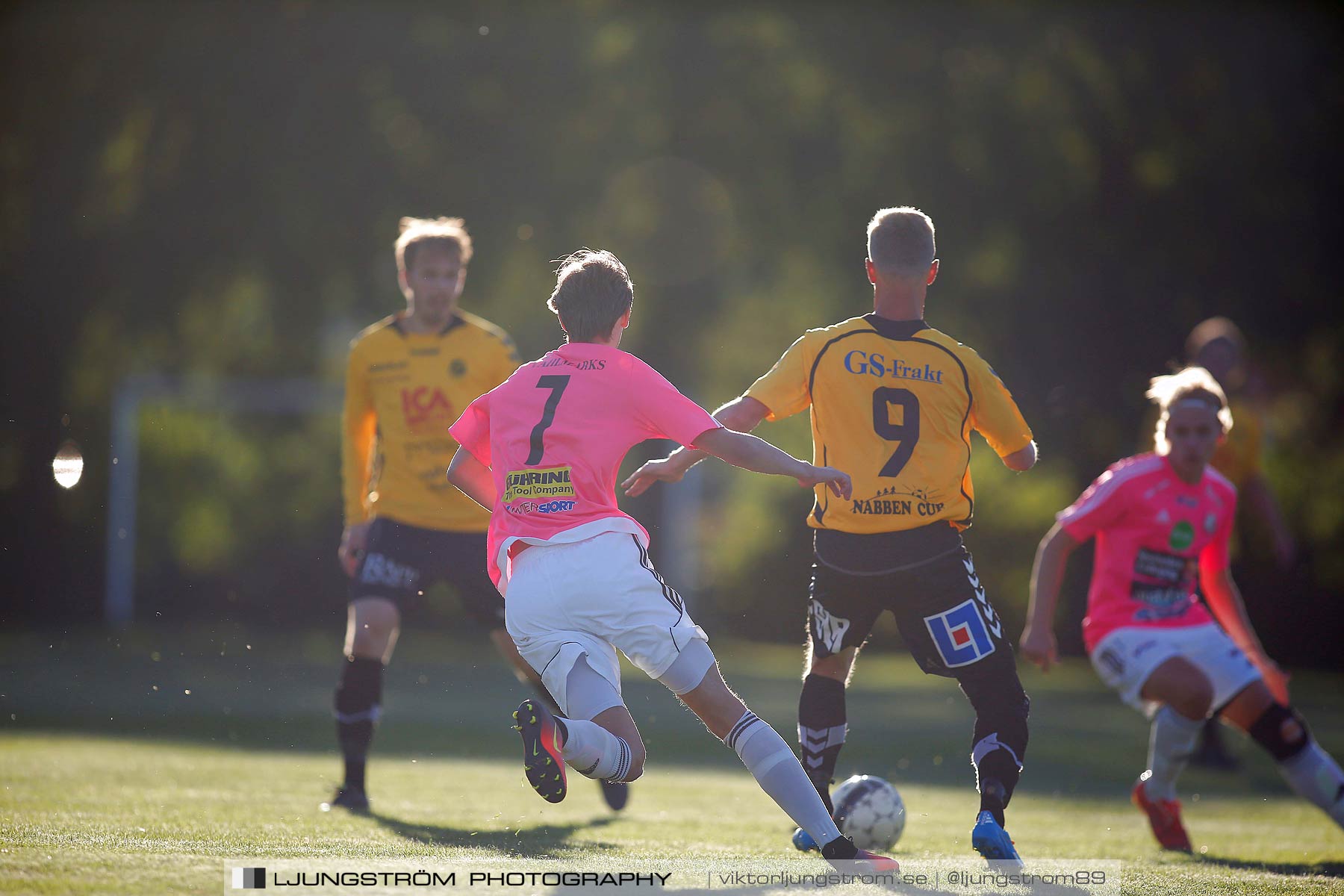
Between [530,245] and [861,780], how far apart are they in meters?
10.5

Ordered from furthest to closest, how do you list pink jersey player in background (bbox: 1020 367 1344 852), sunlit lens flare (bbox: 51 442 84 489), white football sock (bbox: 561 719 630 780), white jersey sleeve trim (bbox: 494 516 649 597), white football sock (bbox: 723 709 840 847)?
sunlit lens flare (bbox: 51 442 84 489) < pink jersey player in background (bbox: 1020 367 1344 852) < white jersey sleeve trim (bbox: 494 516 649 597) < white football sock (bbox: 723 709 840 847) < white football sock (bbox: 561 719 630 780)

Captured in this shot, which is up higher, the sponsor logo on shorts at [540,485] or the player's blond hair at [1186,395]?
the player's blond hair at [1186,395]

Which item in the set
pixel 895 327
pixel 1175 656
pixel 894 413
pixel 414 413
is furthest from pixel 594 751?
pixel 1175 656

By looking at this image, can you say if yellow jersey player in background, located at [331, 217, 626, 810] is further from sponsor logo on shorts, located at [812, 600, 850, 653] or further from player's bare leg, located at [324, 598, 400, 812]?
sponsor logo on shorts, located at [812, 600, 850, 653]

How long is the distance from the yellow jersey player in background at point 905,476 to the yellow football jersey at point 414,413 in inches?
63.6

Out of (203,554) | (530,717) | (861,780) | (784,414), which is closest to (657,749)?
(861,780)

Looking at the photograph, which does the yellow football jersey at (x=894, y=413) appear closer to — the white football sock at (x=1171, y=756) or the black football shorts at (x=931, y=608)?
the black football shorts at (x=931, y=608)

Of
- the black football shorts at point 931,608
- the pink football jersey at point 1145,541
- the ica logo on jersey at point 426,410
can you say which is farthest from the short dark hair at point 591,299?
the pink football jersey at point 1145,541

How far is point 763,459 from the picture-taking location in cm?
432

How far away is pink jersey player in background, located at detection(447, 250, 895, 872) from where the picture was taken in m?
4.28

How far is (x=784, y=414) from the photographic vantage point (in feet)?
16.8

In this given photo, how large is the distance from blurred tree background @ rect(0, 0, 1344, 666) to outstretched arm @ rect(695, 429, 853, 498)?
8.73 metres

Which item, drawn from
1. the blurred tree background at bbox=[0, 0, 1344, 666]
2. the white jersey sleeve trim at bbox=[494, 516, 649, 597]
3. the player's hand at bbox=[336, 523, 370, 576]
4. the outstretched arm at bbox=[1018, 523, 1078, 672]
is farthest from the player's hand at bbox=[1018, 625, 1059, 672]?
the blurred tree background at bbox=[0, 0, 1344, 666]

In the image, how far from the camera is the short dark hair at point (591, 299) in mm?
4598
